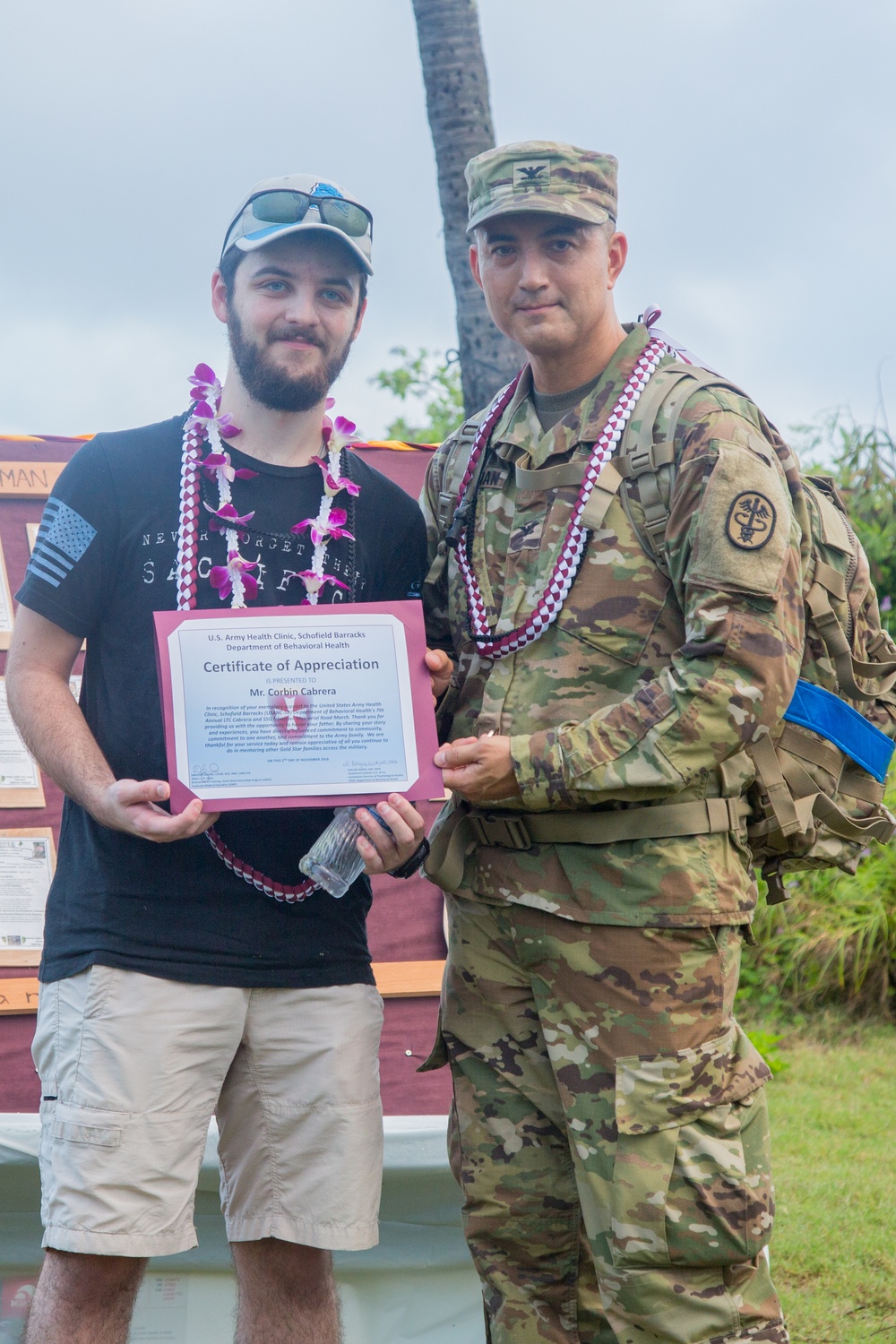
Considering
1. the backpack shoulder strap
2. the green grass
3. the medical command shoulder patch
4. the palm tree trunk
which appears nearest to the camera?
the medical command shoulder patch

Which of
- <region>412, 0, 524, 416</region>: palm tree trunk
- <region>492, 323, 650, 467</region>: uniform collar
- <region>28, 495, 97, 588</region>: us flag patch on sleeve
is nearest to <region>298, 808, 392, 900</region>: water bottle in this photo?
<region>28, 495, 97, 588</region>: us flag patch on sleeve

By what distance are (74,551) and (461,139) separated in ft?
13.7

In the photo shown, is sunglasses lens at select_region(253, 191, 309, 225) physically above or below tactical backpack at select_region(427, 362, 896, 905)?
above

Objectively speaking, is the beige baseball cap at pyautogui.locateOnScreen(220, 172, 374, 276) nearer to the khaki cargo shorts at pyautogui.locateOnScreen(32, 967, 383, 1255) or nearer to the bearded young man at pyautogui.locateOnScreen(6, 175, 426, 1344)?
the bearded young man at pyautogui.locateOnScreen(6, 175, 426, 1344)

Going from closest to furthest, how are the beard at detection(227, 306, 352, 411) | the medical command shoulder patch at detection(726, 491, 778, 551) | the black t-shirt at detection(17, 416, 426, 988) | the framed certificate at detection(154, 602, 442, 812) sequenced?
the medical command shoulder patch at detection(726, 491, 778, 551) → the framed certificate at detection(154, 602, 442, 812) → the black t-shirt at detection(17, 416, 426, 988) → the beard at detection(227, 306, 352, 411)

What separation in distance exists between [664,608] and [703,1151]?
1.11 metres

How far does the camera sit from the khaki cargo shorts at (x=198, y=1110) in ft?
8.36

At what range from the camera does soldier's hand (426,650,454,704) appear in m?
2.61

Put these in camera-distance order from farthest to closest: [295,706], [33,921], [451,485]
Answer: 1. [33,921]
2. [451,485]
3. [295,706]

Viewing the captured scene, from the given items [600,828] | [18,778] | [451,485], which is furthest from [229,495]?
[18,778]

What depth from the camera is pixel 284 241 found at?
9.26 feet

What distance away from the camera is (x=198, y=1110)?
2.68 metres

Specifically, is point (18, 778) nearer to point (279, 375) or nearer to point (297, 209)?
point (279, 375)

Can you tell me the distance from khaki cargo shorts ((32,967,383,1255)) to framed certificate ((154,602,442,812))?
0.49 meters
